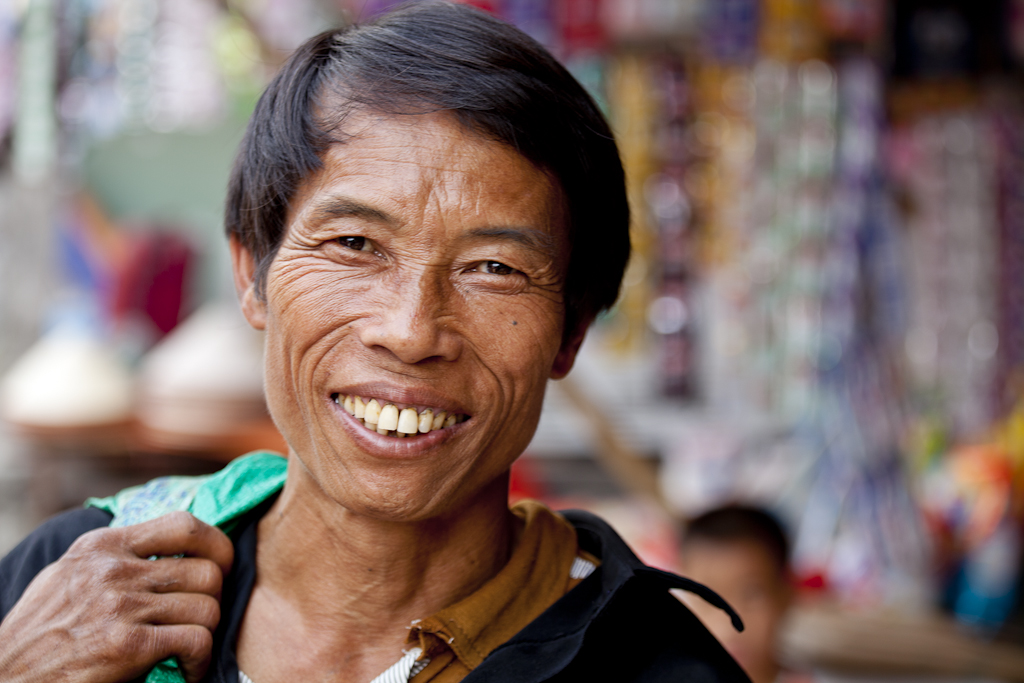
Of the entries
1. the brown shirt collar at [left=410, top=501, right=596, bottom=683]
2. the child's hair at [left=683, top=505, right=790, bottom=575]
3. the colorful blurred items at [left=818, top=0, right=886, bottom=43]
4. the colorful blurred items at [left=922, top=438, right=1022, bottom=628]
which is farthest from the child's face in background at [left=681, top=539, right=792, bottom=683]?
the colorful blurred items at [left=818, top=0, right=886, bottom=43]

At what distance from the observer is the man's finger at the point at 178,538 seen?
1320 mm

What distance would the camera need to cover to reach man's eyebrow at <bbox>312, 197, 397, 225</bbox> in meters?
1.24

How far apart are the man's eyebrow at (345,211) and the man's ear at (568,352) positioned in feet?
1.19

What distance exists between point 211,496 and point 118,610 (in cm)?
26

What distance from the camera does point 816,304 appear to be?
14.8 feet

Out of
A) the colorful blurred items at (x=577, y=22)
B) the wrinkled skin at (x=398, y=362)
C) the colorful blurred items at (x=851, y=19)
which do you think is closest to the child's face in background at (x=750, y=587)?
the wrinkled skin at (x=398, y=362)

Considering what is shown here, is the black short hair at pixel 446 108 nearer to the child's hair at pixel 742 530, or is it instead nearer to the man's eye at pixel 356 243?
the man's eye at pixel 356 243

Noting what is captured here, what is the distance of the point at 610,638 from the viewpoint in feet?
4.21

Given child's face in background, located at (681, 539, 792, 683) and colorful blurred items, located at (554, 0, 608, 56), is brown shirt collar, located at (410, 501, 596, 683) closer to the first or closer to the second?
child's face in background, located at (681, 539, 792, 683)

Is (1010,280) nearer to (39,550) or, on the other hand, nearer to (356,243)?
(356,243)

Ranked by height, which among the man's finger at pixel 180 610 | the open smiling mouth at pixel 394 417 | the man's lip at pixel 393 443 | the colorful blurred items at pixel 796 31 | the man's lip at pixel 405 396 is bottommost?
the man's finger at pixel 180 610

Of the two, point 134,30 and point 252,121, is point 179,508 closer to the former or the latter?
point 252,121

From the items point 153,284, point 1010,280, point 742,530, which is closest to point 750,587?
point 742,530

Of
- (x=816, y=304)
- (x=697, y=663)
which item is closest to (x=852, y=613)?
(x=816, y=304)
